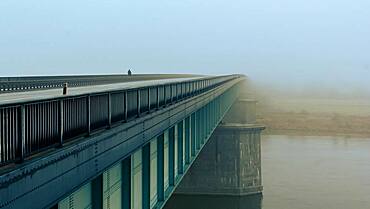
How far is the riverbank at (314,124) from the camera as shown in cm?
9406

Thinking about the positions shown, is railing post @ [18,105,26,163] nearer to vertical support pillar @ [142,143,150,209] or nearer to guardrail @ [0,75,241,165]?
guardrail @ [0,75,241,165]

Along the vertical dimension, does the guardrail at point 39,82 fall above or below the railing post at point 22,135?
above

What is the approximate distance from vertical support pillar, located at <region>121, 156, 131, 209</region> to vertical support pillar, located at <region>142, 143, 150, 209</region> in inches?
83.9

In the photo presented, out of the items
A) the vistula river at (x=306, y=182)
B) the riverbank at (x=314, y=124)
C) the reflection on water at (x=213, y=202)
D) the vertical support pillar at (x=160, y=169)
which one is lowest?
the reflection on water at (x=213, y=202)

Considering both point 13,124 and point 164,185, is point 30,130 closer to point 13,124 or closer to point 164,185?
point 13,124

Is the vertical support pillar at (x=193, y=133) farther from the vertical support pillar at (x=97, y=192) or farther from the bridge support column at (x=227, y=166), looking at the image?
the bridge support column at (x=227, y=166)

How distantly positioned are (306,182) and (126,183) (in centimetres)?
3902

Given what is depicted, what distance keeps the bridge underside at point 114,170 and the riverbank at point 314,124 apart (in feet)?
234

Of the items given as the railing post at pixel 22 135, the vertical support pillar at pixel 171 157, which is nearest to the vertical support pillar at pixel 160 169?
the vertical support pillar at pixel 171 157

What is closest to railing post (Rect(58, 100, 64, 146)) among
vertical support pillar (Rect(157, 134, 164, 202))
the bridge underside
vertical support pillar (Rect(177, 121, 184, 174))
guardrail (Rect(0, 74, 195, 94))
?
Answer: the bridge underside

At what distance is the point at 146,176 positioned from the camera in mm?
14914

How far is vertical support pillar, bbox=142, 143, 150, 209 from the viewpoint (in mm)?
14727

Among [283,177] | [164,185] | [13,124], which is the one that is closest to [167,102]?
[164,185]

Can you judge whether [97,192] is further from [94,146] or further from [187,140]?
[187,140]
